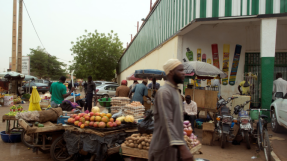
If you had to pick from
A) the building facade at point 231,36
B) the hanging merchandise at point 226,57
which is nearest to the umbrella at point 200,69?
the building facade at point 231,36

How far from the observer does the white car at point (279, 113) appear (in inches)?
279

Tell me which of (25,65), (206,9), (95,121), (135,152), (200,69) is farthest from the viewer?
(25,65)

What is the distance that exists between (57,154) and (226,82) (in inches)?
350

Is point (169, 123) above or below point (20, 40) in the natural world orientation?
below

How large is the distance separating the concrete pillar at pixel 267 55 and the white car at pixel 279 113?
0.54 metres

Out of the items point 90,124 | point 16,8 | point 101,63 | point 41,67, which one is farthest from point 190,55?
point 41,67

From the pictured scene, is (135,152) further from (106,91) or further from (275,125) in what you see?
(106,91)

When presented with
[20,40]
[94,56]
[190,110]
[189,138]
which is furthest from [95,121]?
[94,56]

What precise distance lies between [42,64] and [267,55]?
153ft

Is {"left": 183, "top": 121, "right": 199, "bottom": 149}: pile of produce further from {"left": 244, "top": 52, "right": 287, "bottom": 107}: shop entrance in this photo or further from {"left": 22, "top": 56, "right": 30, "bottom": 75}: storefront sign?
{"left": 22, "top": 56, "right": 30, "bottom": 75}: storefront sign

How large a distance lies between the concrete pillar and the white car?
54 cm

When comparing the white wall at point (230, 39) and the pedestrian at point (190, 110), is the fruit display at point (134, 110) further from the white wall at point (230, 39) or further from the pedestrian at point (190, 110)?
the white wall at point (230, 39)

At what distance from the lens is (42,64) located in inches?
1875

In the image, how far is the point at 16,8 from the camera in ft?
63.4
